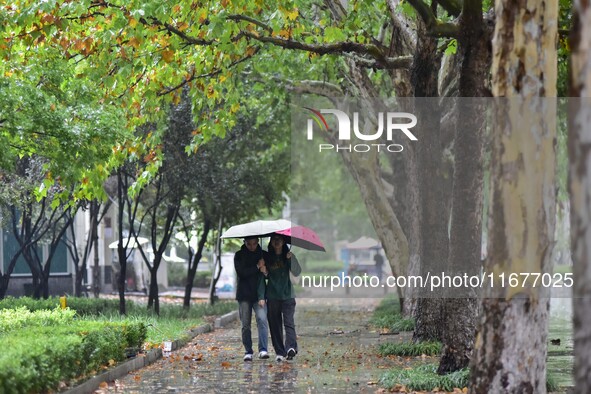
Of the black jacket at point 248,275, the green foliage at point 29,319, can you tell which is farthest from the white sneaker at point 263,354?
Answer: the green foliage at point 29,319

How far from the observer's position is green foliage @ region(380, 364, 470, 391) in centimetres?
1325

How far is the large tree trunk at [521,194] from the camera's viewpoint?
9.64 metres

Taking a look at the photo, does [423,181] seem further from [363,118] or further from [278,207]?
[278,207]

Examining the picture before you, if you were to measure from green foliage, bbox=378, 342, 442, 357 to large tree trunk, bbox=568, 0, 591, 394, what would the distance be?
1246 cm

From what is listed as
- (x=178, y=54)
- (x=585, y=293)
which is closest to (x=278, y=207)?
(x=178, y=54)

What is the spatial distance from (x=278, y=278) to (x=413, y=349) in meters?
2.62

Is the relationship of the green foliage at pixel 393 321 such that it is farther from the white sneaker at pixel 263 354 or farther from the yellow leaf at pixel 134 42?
the yellow leaf at pixel 134 42

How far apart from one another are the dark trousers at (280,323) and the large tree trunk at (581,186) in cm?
1169

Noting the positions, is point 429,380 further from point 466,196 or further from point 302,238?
point 302,238

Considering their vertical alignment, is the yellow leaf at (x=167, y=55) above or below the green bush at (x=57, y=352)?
above

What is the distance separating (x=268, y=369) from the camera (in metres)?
16.4

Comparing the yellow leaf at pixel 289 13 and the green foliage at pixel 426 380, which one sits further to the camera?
the yellow leaf at pixel 289 13

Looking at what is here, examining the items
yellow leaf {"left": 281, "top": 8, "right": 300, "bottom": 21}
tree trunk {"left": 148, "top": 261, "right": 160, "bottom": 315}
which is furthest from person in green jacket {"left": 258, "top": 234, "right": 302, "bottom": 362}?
tree trunk {"left": 148, "top": 261, "right": 160, "bottom": 315}

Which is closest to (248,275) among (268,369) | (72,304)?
(268,369)
